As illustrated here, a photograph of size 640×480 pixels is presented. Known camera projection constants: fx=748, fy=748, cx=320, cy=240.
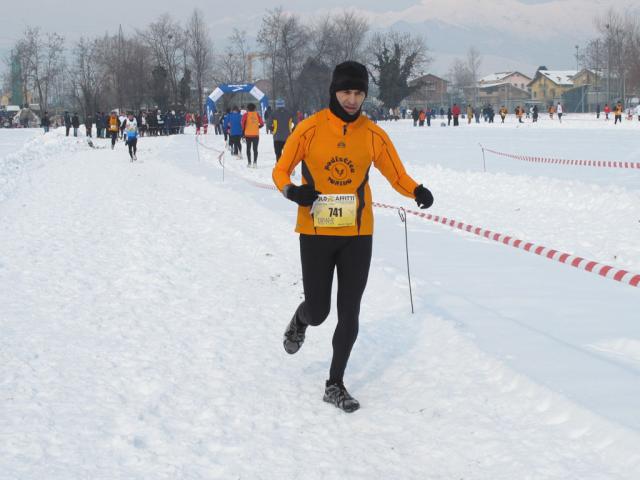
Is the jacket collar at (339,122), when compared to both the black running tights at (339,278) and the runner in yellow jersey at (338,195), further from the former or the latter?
the black running tights at (339,278)

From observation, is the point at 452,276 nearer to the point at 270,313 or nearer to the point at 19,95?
the point at 270,313

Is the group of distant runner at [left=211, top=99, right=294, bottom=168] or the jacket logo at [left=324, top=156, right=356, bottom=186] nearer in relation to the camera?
the jacket logo at [left=324, top=156, right=356, bottom=186]

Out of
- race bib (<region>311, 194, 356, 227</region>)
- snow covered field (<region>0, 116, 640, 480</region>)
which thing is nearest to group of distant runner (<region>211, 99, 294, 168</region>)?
snow covered field (<region>0, 116, 640, 480</region>)

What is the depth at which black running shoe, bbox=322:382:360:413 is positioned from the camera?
14.0 feet

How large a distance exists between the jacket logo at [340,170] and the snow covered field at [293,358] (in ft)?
4.32

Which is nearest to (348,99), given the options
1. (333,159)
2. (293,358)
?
(333,159)

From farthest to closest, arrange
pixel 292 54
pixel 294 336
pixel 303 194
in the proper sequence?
pixel 292 54 → pixel 294 336 → pixel 303 194

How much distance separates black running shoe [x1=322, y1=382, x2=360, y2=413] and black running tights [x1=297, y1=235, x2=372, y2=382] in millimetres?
50

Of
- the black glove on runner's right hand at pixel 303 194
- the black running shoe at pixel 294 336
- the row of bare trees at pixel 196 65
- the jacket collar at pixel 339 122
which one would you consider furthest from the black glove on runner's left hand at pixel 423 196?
the row of bare trees at pixel 196 65

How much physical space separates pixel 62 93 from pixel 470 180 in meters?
92.6

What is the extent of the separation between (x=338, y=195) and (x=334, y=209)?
84mm

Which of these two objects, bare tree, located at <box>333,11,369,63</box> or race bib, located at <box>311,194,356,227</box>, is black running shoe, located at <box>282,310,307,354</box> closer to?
race bib, located at <box>311,194,356,227</box>

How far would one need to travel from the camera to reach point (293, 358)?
5277 millimetres

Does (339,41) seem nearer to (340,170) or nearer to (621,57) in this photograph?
(621,57)
